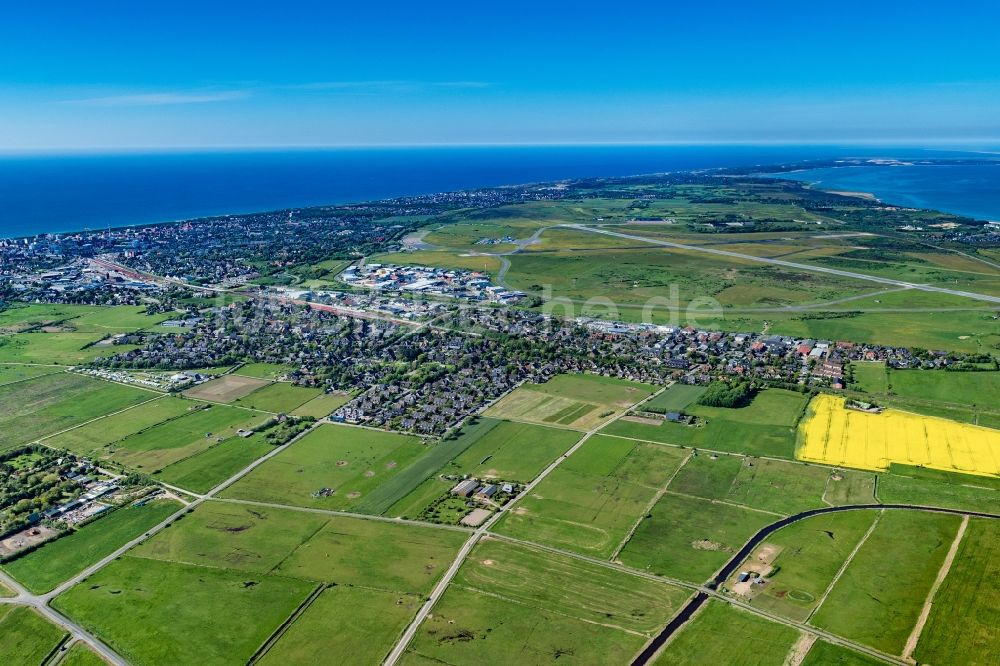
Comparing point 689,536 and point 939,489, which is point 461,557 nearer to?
point 689,536

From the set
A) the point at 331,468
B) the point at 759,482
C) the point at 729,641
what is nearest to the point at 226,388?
the point at 331,468

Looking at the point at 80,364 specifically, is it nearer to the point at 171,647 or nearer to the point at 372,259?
the point at 171,647

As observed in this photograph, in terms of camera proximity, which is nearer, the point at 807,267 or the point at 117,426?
the point at 117,426

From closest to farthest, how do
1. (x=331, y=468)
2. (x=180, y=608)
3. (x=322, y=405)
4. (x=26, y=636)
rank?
(x=26, y=636) → (x=180, y=608) → (x=331, y=468) → (x=322, y=405)

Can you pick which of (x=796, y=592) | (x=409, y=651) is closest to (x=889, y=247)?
(x=796, y=592)

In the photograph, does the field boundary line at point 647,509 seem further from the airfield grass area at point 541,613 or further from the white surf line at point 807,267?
the white surf line at point 807,267

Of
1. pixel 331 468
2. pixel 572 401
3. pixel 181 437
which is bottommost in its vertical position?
pixel 331 468


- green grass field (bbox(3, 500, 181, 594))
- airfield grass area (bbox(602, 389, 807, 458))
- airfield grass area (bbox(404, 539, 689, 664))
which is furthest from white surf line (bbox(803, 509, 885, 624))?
green grass field (bbox(3, 500, 181, 594))
